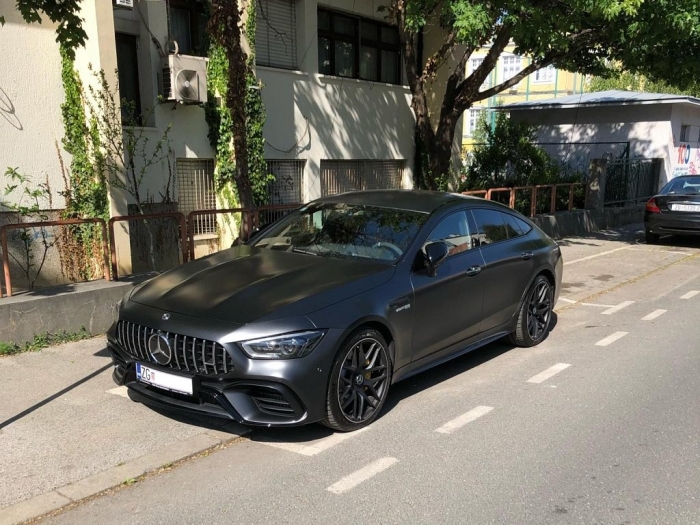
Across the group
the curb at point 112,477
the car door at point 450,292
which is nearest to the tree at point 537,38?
the car door at point 450,292

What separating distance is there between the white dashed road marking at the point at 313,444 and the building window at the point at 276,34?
895cm

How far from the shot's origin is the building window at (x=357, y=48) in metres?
13.3

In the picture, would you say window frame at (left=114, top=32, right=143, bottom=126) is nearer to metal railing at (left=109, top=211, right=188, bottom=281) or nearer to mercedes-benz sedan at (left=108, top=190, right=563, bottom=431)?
metal railing at (left=109, top=211, right=188, bottom=281)

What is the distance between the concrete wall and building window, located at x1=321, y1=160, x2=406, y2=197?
8.20 metres

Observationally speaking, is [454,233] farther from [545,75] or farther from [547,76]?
[545,75]

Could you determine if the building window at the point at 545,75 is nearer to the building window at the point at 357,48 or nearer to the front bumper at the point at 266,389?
the building window at the point at 357,48

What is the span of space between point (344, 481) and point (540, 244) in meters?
3.79

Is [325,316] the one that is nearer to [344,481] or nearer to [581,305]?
[344,481]

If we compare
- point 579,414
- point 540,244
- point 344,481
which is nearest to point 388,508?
point 344,481

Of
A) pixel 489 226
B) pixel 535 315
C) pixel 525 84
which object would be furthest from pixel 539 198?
pixel 525 84

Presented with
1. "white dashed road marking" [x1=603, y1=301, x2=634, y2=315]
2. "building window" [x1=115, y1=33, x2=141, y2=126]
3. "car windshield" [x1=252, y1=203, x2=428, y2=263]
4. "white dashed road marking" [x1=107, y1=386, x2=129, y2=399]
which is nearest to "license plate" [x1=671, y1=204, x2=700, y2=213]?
"white dashed road marking" [x1=603, y1=301, x2=634, y2=315]

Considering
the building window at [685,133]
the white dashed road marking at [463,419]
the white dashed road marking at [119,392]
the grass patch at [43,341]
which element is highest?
the building window at [685,133]

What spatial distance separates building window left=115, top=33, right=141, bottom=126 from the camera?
9602 mm

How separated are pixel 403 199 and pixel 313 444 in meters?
2.44
